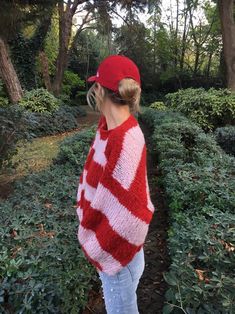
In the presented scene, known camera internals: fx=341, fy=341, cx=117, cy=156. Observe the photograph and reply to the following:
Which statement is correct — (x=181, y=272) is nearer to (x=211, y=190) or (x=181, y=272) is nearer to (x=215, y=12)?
(x=211, y=190)

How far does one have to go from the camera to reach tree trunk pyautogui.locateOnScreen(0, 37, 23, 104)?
11.6 m

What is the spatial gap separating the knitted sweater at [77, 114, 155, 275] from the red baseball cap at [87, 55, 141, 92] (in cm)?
18

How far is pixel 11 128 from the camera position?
432cm

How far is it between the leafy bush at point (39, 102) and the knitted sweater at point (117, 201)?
10558 millimetres

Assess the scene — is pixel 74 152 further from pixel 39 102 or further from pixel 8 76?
pixel 8 76

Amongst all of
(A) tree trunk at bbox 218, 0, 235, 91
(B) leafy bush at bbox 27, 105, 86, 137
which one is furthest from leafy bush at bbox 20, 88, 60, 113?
(A) tree trunk at bbox 218, 0, 235, 91

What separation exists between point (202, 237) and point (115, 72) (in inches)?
55.5

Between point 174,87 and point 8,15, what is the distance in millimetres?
19357

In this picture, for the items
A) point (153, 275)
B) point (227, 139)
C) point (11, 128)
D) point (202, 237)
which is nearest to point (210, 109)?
point (227, 139)

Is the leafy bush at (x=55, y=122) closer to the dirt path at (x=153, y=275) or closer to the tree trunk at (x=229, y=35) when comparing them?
the tree trunk at (x=229, y=35)

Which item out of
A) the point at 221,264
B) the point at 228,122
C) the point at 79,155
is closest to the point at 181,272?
the point at 221,264

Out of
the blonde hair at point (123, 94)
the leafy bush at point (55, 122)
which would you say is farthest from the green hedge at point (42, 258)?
the leafy bush at point (55, 122)

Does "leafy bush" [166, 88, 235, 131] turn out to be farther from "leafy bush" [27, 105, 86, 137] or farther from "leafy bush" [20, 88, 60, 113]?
"leafy bush" [20, 88, 60, 113]

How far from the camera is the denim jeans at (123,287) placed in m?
1.70
